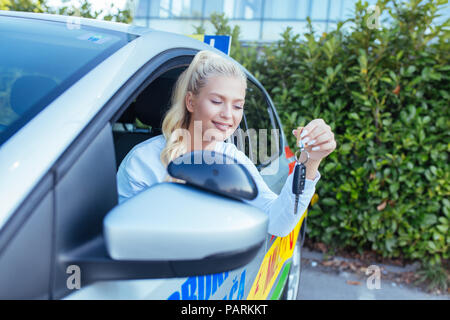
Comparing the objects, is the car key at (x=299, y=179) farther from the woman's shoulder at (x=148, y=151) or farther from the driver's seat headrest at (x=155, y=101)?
the driver's seat headrest at (x=155, y=101)

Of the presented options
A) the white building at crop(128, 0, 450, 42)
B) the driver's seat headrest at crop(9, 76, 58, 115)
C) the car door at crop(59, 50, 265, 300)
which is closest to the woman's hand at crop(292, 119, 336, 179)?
the car door at crop(59, 50, 265, 300)

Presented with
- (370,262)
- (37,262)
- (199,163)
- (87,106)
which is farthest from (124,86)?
(370,262)

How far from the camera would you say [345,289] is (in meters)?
3.38

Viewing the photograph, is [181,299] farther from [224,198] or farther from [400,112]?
[400,112]

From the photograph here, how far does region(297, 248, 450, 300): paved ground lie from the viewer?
3252 mm

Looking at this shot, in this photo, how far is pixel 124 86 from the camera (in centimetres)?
91

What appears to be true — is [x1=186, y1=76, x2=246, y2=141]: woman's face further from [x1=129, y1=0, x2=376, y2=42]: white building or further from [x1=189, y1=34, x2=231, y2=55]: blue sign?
[x1=129, y1=0, x2=376, y2=42]: white building

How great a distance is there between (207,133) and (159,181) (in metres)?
0.22

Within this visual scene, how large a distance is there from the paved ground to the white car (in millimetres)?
2580

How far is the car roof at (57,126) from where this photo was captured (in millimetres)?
681

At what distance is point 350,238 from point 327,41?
203 cm

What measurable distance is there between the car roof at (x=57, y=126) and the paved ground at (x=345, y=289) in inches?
113

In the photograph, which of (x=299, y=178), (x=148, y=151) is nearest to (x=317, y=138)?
(x=299, y=178)

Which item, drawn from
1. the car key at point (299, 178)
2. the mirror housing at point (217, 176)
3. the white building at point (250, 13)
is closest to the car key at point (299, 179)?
the car key at point (299, 178)
